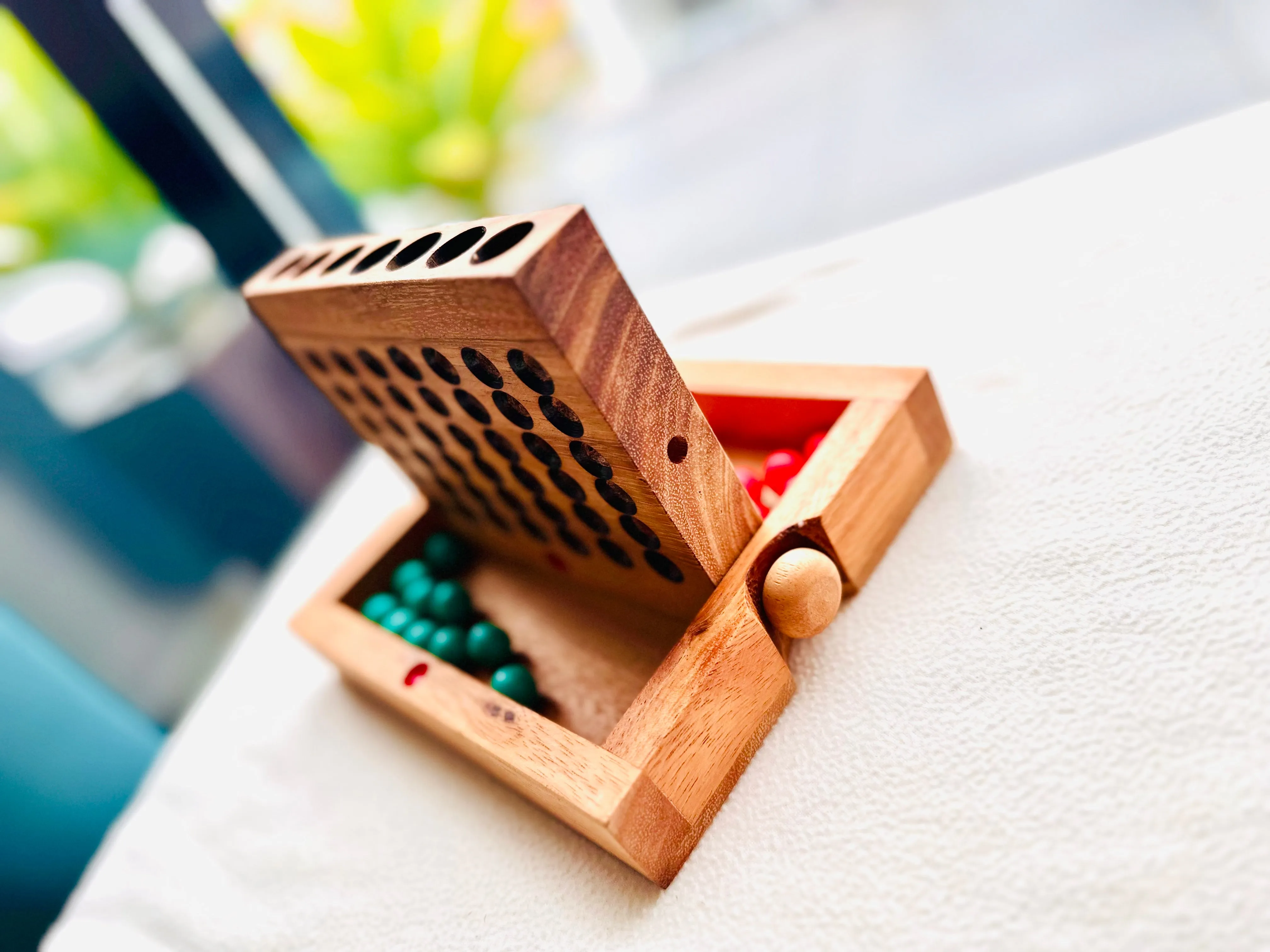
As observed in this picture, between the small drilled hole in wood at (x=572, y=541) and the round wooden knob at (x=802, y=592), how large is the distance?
13cm

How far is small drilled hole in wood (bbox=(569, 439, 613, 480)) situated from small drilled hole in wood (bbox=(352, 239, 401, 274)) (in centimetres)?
14

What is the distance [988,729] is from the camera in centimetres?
36

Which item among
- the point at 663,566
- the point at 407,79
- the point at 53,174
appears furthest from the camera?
the point at 407,79

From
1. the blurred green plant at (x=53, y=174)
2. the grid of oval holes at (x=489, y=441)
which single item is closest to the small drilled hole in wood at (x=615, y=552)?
the grid of oval holes at (x=489, y=441)

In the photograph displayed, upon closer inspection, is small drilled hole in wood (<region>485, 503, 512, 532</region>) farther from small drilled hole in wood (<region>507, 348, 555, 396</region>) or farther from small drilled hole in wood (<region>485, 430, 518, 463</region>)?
small drilled hole in wood (<region>507, 348, 555, 396</region>)

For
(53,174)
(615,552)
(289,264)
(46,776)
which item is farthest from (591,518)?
(53,174)

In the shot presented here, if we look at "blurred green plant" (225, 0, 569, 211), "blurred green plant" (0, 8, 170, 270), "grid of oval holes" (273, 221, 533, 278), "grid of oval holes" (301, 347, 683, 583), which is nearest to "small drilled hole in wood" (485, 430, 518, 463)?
"grid of oval holes" (301, 347, 683, 583)

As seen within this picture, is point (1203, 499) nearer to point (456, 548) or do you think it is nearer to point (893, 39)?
point (456, 548)

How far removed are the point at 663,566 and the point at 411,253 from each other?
0.21m

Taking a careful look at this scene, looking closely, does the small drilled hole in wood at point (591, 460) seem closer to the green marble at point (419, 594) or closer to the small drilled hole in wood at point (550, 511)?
the small drilled hole in wood at point (550, 511)

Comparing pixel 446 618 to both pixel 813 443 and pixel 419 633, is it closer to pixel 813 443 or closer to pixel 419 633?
pixel 419 633

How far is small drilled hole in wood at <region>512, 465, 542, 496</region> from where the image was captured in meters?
0.46

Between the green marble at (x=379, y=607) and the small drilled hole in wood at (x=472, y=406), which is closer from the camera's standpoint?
the small drilled hole in wood at (x=472, y=406)

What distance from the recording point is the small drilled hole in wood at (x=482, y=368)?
0.37 meters
